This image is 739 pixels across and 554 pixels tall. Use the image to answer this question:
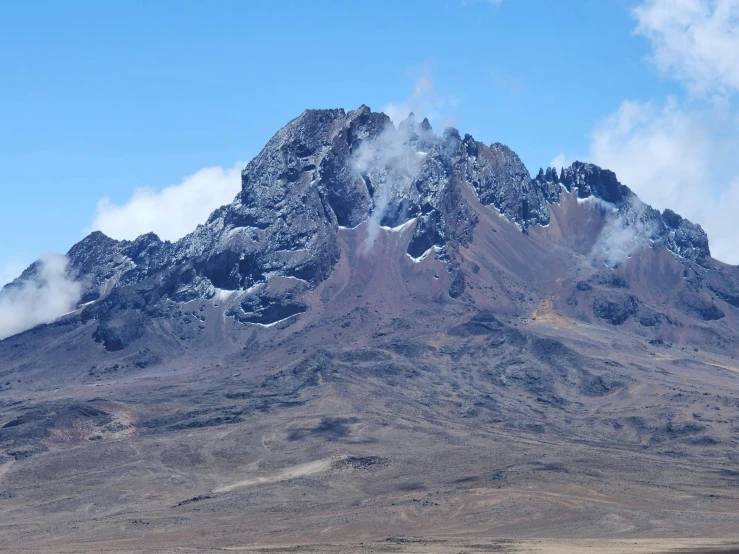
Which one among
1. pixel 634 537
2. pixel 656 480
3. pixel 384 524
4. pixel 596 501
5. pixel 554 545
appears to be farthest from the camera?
pixel 656 480

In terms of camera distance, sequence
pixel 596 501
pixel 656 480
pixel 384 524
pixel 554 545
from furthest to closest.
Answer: pixel 656 480, pixel 596 501, pixel 384 524, pixel 554 545

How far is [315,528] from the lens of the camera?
15325 cm

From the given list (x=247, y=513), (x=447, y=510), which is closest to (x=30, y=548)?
(x=247, y=513)

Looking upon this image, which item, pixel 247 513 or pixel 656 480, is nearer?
pixel 247 513

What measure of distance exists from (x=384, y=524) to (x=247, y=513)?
2302 cm

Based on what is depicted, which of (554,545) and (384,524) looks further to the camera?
(384,524)

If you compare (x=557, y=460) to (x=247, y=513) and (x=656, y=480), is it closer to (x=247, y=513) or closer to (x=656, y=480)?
(x=656, y=480)

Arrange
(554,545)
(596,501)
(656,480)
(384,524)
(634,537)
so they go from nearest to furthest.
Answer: (554,545) → (634,537) → (384,524) → (596,501) → (656,480)

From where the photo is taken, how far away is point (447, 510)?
16162 centimetres

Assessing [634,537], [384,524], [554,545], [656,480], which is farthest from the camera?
[656,480]

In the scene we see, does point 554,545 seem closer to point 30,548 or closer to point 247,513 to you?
point 247,513

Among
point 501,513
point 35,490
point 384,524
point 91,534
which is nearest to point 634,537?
point 501,513

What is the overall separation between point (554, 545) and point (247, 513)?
163 feet

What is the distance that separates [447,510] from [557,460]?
1691 inches
